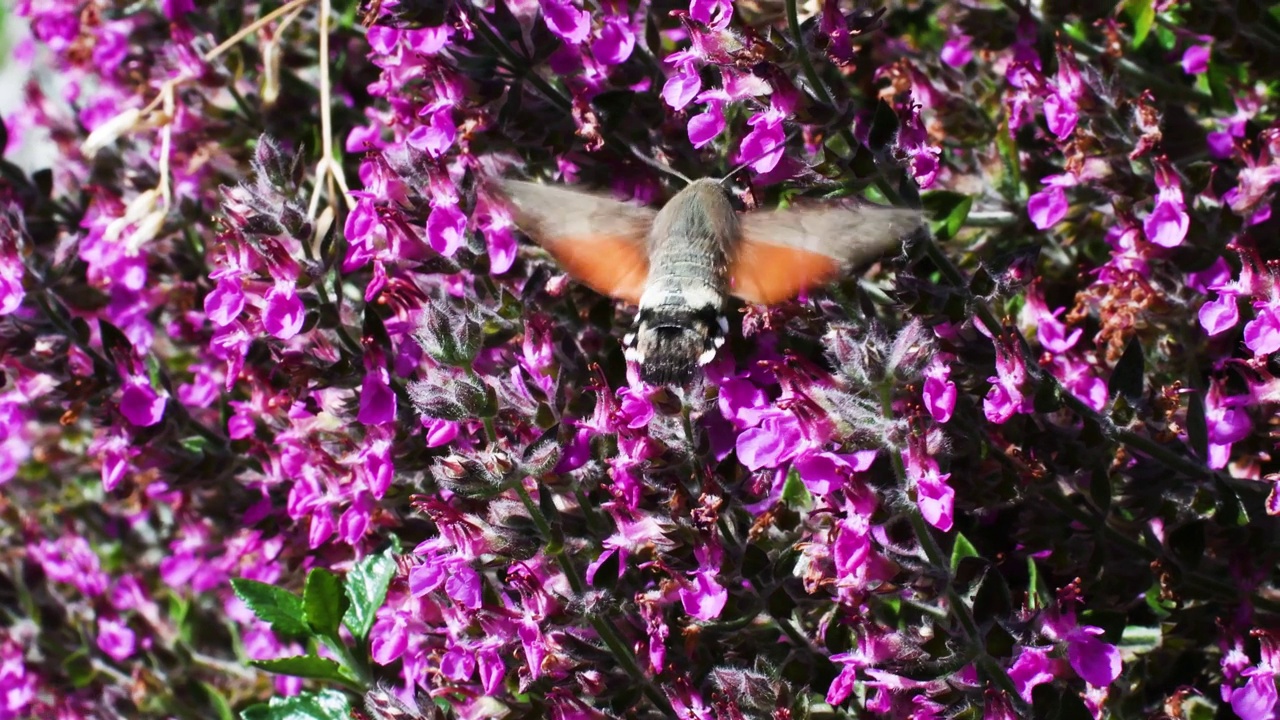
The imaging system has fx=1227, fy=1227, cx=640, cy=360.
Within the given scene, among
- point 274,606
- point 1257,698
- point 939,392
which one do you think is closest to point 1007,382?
point 939,392

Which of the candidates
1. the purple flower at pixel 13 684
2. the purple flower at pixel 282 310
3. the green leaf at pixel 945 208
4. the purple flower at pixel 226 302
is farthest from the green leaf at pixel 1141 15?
the purple flower at pixel 13 684

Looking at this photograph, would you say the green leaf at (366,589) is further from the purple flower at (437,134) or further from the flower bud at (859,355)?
the flower bud at (859,355)

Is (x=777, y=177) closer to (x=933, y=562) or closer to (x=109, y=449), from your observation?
(x=933, y=562)

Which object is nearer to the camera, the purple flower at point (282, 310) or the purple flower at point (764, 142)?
the purple flower at point (764, 142)

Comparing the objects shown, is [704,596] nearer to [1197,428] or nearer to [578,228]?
[578,228]

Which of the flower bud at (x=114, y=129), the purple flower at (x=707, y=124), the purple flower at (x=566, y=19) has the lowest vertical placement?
the flower bud at (x=114, y=129)

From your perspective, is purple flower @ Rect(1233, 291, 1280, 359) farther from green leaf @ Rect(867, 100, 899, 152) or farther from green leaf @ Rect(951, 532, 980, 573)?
green leaf @ Rect(867, 100, 899, 152)
